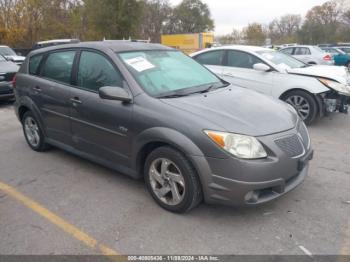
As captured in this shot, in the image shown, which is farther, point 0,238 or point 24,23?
point 24,23

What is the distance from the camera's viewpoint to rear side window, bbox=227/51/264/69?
711cm

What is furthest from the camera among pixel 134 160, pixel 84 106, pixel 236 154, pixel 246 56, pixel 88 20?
pixel 88 20

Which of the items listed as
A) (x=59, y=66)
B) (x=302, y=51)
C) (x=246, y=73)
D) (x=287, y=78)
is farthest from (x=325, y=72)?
(x=302, y=51)

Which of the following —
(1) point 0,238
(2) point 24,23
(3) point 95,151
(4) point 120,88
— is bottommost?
(1) point 0,238

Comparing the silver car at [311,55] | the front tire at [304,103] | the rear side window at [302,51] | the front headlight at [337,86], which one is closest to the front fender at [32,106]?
the front tire at [304,103]

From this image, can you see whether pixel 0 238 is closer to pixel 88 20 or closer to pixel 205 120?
pixel 205 120

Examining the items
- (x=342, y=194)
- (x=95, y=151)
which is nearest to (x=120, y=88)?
(x=95, y=151)

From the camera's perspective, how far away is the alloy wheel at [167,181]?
324 centimetres

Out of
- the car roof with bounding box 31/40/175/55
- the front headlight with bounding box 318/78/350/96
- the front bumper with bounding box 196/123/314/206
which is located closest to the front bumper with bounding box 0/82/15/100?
the car roof with bounding box 31/40/175/55

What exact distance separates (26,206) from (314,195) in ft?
10.2

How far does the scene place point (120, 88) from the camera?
11.5 feet

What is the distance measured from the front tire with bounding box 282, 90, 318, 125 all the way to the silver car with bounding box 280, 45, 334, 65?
10.5 m

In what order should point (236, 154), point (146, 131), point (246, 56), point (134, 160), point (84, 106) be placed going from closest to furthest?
1. point (236, 154)
2. point (146, 131)
3. point (134, 160)
4. point (84, 106)
5. point (246, 56)

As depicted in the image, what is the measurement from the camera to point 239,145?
9.66ft
